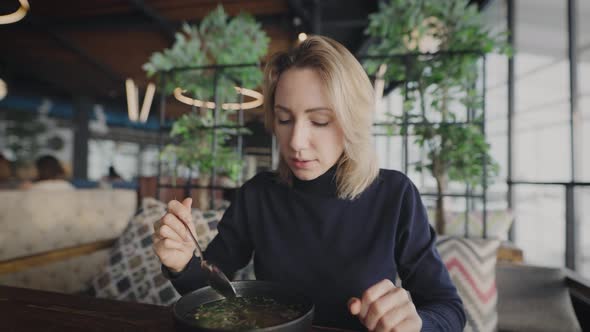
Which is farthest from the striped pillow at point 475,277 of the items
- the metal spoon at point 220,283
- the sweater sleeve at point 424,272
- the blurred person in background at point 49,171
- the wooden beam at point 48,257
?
the blurred person in background at point 49,171

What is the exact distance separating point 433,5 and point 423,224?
1759mm

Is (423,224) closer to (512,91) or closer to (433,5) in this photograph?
(433,5)

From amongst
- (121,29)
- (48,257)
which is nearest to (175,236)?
(48,257)

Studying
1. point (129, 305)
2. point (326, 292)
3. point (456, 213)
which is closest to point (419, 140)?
point (456, 213)

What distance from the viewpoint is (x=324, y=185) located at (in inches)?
43.5

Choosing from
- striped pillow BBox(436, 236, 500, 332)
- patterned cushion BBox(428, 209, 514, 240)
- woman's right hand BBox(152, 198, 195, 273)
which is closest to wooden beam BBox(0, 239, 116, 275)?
woman's right hand BBox(152, 198, 195, 273)

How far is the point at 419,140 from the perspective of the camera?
2.24 metres

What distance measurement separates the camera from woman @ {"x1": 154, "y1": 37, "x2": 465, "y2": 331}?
948 mm

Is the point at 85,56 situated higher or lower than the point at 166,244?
higher

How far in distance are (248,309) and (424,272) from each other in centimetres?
50

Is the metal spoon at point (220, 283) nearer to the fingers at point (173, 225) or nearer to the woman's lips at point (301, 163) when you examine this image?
the fingers at point (173, 225)

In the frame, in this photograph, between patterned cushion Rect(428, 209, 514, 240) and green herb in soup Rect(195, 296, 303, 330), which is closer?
green herb in soup Rect(195, 296, 303, 330)

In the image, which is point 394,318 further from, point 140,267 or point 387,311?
point 140,267

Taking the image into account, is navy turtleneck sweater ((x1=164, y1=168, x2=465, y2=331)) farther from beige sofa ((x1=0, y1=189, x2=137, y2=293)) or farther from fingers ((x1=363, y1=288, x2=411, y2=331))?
beige sofa ((x1=0, y1=189, x2=137, y2=293))
